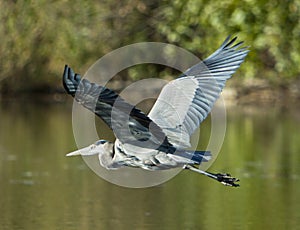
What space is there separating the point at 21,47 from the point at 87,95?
19.0 m

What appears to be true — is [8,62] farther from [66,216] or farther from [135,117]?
[135,117]

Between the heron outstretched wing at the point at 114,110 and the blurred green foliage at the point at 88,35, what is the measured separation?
334 inches

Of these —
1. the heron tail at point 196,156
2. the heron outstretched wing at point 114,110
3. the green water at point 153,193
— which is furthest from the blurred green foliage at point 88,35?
the heron outstretched wing at point 114,110

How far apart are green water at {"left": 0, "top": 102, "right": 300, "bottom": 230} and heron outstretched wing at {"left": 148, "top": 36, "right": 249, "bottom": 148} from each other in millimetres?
1659

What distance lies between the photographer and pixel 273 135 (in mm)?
18234

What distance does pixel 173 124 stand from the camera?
8.43m

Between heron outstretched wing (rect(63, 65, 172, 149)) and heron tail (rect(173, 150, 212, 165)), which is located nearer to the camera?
heron outstretched wing (rect(63, 65, 172, 149))

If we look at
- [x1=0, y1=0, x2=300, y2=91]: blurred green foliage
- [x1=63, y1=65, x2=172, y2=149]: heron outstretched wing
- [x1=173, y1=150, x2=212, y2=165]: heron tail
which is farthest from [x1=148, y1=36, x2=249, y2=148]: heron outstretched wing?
[x1=0, y1=0, x2=300, y2=91]: blurred green foliage

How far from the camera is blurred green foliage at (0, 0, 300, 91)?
18391 mm

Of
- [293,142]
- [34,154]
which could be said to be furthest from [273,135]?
[34,154]

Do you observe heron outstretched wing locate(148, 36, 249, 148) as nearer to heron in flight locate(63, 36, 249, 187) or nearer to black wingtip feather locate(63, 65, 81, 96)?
heron in flight locate(63, 36, 249, 187)

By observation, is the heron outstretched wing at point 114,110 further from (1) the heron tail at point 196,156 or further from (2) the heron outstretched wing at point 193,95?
(2) the heron outstretched wing at point 193,95

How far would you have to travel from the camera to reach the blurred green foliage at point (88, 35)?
724 inches

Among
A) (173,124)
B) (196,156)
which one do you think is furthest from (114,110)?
(173,124)
